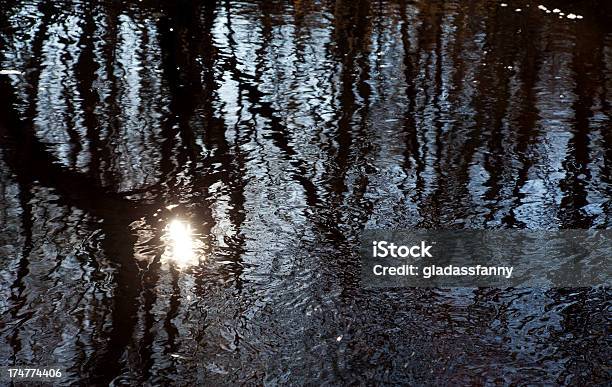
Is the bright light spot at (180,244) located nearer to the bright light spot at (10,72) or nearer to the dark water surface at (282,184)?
the dark water surface at (282,184)

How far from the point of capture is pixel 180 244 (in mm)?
3137

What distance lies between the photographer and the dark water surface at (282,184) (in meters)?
2.57

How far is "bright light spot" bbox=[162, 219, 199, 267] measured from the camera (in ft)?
9.95

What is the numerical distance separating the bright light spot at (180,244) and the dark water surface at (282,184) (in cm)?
1

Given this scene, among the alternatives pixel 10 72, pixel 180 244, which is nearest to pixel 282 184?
pixel 180 244

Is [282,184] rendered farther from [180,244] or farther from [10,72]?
[10,72]

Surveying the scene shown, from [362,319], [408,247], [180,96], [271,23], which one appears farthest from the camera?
[271,23]

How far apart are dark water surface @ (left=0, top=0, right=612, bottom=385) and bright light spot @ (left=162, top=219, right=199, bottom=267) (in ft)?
0.04

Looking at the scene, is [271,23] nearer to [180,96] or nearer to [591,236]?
[180,96]

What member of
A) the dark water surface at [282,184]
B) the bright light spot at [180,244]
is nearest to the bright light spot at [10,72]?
the dark water surface at [282,184]

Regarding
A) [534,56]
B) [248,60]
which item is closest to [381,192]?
[248,60]

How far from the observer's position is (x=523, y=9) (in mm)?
6793

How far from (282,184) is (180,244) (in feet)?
2.32

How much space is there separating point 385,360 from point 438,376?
0.17 metres
